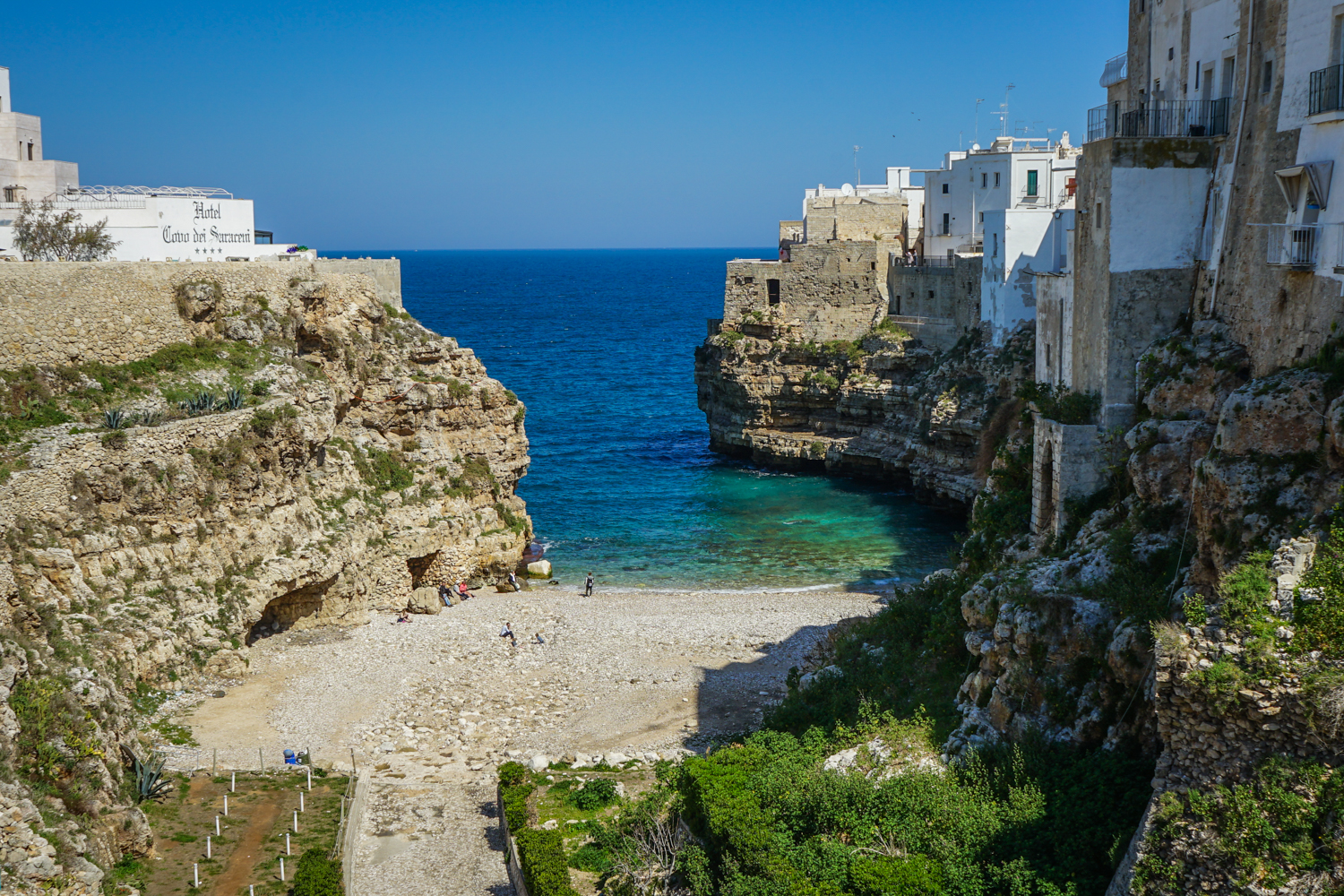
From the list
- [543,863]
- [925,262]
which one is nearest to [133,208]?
[543,863]

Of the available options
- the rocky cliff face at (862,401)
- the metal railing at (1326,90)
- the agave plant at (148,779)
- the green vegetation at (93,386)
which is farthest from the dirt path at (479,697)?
the metal railing at (1326,90)

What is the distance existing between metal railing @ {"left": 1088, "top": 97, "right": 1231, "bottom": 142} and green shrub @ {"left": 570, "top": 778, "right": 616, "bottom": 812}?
14.4m

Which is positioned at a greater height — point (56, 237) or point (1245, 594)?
point (56, 237)

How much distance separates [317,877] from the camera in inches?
667

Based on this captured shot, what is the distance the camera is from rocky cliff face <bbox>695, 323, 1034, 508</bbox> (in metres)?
44.2

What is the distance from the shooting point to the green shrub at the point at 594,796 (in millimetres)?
20156

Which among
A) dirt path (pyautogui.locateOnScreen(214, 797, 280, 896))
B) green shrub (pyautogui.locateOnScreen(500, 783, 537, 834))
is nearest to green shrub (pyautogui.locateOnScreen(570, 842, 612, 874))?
green shrub (pyautogui.locateOnScreen(500, 783, 537, 834))

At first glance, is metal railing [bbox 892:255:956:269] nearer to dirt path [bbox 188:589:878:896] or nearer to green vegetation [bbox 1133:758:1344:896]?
dirt path [bbox 188:589:878:896]

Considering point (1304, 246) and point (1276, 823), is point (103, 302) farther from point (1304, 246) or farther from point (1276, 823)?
point (1276, 823)

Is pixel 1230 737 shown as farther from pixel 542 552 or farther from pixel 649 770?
pixel 542 552

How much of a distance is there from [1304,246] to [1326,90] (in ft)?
6.98

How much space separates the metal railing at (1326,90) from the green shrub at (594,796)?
49.6ft

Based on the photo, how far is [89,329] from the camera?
30.1 m

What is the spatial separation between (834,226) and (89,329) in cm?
3619
